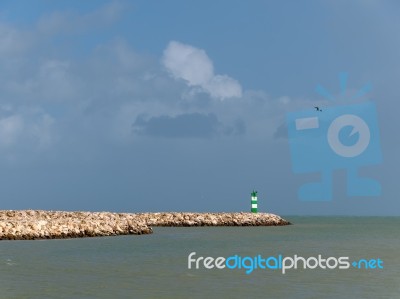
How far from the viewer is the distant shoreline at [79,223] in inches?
1544

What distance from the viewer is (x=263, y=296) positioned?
648 inches

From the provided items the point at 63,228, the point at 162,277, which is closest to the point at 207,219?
the point at 63,228

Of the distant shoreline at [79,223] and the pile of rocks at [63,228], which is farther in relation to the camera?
the distant shoreline at [79,223]

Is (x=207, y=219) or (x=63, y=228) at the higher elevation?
(x=207, y=219)

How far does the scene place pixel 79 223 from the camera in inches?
1694

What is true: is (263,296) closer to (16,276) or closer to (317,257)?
(16,276)

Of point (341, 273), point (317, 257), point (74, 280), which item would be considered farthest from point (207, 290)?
point (317, 257)

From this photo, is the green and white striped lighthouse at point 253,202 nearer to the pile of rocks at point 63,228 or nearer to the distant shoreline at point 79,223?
the distant shoreline at point 79,223

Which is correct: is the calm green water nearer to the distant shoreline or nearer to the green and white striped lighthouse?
the distant shoreline

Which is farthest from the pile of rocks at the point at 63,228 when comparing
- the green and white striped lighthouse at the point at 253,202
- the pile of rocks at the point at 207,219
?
the green and white striped lighthouse at the point at 253,202

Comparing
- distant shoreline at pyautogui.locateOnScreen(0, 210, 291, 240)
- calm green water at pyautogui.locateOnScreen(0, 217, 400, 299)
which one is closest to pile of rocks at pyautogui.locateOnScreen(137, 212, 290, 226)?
distant shoreline at pyautogui.locateOnScreen(0, 210, 291, 240)

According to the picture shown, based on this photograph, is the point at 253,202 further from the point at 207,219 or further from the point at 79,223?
the point at 79,223

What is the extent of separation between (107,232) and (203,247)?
37.4ft

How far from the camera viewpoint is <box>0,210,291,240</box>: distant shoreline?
3922cm
